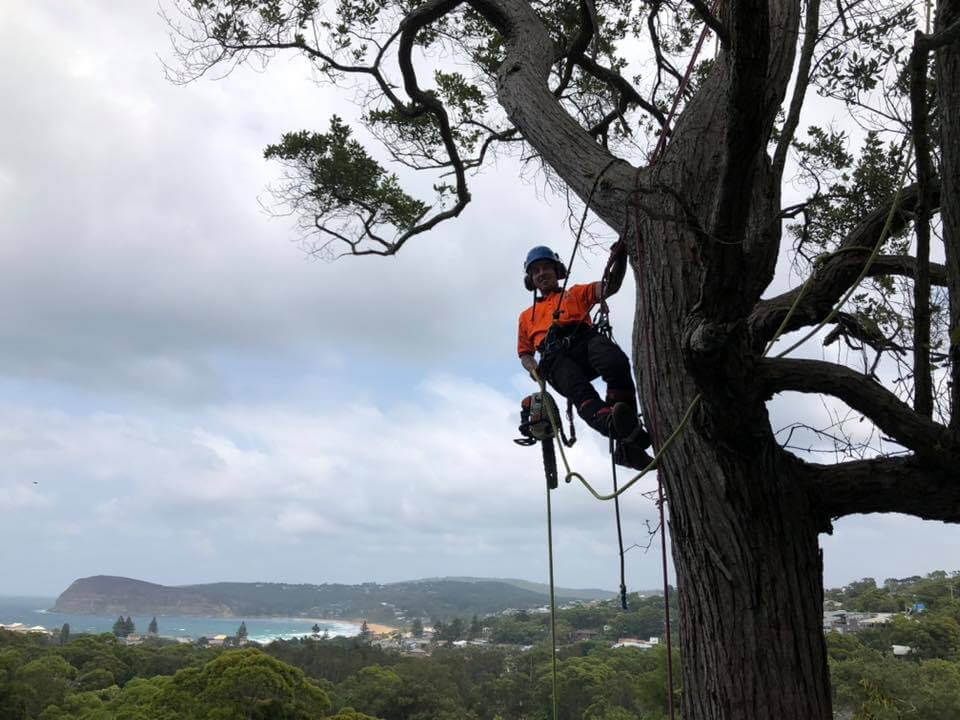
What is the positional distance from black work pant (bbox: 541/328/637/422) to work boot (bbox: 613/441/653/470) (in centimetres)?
24

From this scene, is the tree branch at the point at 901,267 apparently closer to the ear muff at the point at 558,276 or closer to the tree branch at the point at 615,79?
the ear muff at the point at 558,276

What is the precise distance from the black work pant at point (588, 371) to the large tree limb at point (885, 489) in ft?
2.80

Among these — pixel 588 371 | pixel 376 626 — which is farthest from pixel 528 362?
pixel 376 626

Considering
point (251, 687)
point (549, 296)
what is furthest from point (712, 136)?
point (251, 687)

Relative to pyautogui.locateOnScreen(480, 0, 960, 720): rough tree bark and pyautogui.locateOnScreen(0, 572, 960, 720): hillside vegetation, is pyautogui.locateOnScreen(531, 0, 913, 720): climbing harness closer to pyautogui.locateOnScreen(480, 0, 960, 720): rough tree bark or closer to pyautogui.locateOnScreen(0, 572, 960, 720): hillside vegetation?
pyautogui.locateOnScreen(480, 0, 960, 720): rough tree bark

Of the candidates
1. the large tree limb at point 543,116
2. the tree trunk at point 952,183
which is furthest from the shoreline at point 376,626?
the tree trunk at point 952,183

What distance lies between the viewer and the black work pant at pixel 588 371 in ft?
9.56

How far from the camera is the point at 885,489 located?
2084 millimetres

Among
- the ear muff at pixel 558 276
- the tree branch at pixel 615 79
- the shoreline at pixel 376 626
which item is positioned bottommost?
the shoreline at pixel 376 626

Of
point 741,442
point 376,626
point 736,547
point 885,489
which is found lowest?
point 376,626

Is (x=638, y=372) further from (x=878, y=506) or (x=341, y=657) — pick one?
(x=341, y=657)

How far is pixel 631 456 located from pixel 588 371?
23.5 inches

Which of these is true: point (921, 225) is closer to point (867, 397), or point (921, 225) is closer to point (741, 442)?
point (867, 397)

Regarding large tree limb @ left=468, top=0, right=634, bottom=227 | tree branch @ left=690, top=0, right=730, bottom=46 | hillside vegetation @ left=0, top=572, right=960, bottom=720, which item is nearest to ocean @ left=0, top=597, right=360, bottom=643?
hillside vegetation @ left=0, top=572, right=960, bottom=720
